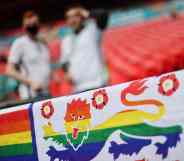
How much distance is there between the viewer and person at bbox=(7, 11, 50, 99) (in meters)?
5.98

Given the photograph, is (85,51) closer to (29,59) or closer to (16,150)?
(29,59)

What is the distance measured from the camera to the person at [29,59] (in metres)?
5.98

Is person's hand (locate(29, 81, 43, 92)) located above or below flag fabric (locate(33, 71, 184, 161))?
above

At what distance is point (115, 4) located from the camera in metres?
15.5

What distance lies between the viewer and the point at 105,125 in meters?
3.81

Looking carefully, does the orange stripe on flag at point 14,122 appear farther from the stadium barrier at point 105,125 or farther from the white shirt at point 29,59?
the white shirt at point 29,59

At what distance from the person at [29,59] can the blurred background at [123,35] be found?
0.43 feet

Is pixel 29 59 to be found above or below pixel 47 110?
above

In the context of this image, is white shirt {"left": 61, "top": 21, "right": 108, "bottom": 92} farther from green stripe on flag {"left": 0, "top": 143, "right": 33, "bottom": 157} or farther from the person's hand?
green stripe on flag {"left": 0, "top": 143, "right": 33, "bottom": 157}

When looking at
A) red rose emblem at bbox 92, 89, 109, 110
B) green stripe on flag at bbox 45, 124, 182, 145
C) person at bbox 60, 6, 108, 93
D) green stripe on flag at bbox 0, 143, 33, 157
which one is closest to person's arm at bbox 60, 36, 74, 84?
person at bbox 60, 6, 108, 93

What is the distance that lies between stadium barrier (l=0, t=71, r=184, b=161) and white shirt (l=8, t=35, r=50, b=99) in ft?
4.81

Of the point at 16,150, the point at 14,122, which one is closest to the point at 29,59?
the point at 14,122

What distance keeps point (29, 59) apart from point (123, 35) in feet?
25.9

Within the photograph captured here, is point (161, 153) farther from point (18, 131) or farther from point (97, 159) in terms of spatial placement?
point (18, 131)
